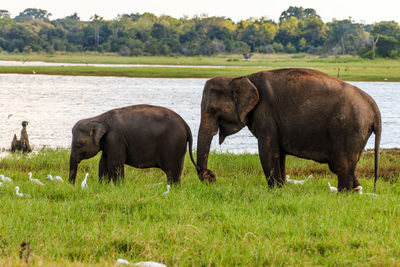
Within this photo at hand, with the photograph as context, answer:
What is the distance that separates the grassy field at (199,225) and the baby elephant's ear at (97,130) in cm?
64

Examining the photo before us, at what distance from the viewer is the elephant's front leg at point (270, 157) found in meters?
8.13

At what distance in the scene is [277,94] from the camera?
812 centimetres

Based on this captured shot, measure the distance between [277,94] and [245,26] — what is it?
370ft

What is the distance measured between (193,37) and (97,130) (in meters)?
97.8

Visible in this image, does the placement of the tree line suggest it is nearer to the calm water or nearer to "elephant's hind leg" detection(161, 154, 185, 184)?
the calm water

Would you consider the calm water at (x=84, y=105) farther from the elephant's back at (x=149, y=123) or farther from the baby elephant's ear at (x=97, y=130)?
the baby elephant's ear at (x=97, y=130)

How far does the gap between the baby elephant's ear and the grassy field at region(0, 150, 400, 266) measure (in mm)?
639

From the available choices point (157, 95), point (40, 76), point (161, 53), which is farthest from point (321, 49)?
point (157, 95)

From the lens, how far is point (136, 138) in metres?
8.20

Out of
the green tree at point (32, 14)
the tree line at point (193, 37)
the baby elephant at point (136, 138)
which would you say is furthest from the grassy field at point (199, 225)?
the green tree at point (32, 14)

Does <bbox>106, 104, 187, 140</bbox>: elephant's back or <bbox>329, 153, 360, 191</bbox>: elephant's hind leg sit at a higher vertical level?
<bbox>106, 104, 187, 140</bbox>: elephant's back

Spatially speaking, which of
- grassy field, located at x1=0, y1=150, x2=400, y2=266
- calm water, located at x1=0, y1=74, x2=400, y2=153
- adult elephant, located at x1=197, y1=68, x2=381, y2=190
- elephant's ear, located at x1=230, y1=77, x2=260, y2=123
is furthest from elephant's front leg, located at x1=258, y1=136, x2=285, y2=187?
calm water, located at x1=0, y1=74, x2=400, y2=153

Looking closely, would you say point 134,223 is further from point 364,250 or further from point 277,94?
point 277,94

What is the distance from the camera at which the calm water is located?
59.0ft
